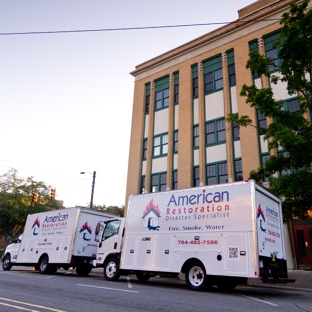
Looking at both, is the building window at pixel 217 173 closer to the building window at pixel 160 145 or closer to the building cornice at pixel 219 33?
the building window at pixel 160 145

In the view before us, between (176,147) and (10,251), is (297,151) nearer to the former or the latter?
(176,147)

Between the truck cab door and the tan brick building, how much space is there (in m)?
10.3

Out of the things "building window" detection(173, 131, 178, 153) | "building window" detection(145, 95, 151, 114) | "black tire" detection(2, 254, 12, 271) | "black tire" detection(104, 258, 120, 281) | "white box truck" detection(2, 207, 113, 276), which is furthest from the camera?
"building window" detection(145, 95, 151, 114)

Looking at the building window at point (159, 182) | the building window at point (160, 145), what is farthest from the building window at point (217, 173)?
the building window at point (160, 145)

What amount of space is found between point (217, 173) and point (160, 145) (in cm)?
A: 613

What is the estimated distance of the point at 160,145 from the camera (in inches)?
1049

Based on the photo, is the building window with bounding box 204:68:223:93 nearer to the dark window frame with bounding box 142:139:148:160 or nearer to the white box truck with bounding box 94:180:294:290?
the dark window frame with bounding box 142:139:148:160

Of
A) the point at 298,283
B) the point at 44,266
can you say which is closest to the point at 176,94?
the point at 44,266

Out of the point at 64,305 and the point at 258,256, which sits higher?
the point at 258,256

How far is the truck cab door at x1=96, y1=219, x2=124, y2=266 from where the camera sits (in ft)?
44.5

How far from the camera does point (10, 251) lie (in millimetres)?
19422

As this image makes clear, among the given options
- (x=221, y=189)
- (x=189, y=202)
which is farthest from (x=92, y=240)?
(x=221, y=189)

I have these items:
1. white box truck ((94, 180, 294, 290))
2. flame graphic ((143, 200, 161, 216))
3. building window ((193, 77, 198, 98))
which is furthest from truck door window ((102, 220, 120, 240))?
building window ((193, 77, 198, 98))

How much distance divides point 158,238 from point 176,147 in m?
14.4
